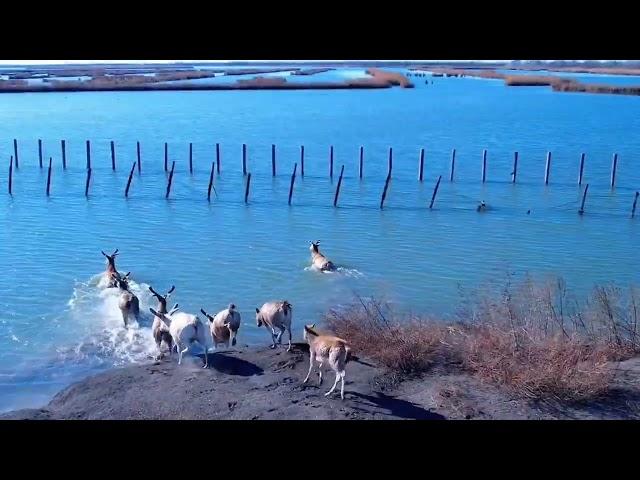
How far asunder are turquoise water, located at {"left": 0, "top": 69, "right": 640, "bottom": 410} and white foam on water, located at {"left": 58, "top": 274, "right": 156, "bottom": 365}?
0.06 meters

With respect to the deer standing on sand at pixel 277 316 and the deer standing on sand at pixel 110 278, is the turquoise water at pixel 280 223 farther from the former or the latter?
the deer standing on sand at pixel 277 316

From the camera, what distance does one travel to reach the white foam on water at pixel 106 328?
49.0 feet

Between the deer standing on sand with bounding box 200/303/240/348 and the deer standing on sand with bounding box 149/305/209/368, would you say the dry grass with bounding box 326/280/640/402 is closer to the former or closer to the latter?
the deer standing on sand with bounding box 200/303/240/348

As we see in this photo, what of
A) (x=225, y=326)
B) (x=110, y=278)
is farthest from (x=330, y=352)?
(x=110, y=278)

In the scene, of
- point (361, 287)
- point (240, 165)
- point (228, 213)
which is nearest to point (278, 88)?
point (240, 165)

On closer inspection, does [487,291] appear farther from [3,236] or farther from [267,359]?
[3,236]

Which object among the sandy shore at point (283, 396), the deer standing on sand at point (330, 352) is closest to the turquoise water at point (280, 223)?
the sandy shore at point (283, 396)

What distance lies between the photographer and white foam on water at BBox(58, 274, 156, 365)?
14.9 m

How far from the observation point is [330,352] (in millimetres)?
11391

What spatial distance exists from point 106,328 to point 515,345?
9390mm

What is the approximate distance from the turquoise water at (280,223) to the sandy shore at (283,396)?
152cm

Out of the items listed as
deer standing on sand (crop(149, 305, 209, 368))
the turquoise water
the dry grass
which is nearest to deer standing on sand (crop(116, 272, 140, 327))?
the turquoise water

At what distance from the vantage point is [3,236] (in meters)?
26.3

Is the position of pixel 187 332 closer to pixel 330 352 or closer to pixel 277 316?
pixel 277 316
